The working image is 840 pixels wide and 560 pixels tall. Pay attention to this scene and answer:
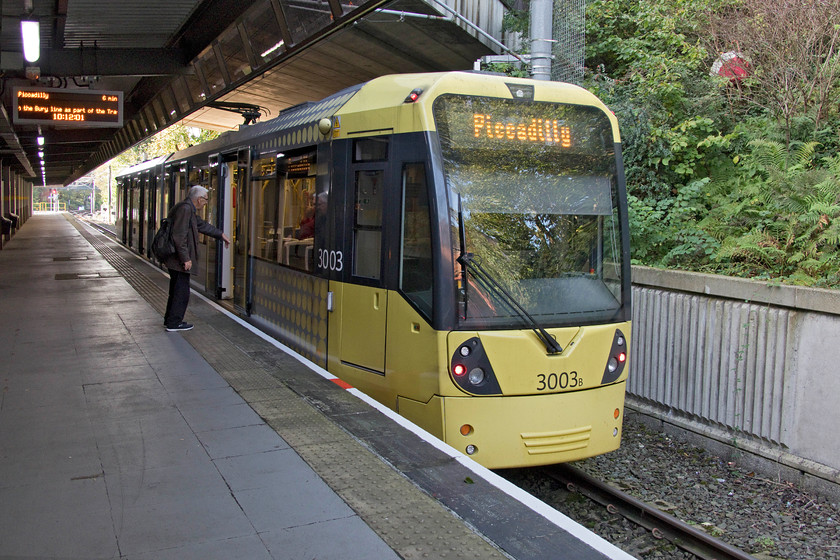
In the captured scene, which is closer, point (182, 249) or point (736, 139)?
point (182, 249)

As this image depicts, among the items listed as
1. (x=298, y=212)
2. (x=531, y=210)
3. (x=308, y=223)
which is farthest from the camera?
(x=298, y=212)

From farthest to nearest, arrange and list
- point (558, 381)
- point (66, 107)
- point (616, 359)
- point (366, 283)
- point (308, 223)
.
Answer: point (66, 107) → point (308, 223) → point (366, 283) → point (616, 359) → point (558, 381)

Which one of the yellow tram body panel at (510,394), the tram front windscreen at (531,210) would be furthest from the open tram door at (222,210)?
the tram front windscreen at (531,210)

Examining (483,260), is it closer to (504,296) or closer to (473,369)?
(504,296)

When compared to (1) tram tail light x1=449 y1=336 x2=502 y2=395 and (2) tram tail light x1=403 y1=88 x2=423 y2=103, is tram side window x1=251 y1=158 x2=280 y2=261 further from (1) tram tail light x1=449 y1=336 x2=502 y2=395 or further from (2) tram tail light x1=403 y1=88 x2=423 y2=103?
(1) tram tail light x1=449 y1=336 x2=502 y2=395

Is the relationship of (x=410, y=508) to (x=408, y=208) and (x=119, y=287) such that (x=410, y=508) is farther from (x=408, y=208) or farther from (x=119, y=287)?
(x=119, y=287)

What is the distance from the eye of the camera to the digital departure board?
529 inches

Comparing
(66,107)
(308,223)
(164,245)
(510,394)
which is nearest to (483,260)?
(510,394)

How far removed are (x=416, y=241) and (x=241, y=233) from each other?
5.08m

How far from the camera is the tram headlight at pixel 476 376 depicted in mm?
5137

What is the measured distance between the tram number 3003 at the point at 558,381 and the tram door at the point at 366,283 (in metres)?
1.31

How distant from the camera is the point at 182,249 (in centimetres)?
832

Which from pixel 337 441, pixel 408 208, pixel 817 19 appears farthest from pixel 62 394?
pixel 817 19

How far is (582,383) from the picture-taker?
18.0ft
